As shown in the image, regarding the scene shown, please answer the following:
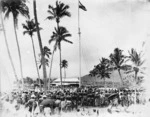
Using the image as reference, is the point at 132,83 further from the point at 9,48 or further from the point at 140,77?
the point at 9,48

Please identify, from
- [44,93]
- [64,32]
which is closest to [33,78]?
[44,93]

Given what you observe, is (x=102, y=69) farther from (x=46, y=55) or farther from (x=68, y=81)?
(x=46, y=55)

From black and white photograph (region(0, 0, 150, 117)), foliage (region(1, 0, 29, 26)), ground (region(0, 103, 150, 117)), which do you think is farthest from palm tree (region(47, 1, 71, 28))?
ground (region(0, 103, 150, 117))

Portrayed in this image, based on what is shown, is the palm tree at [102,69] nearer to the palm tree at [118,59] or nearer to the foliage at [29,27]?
the palm tree at [118,59]

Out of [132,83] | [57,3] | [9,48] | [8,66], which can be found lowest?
[132,83]

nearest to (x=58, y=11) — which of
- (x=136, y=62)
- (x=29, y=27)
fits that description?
(x=29, y=27)

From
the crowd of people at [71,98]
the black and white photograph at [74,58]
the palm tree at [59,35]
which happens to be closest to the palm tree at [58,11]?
the black and white photograph at [74,58]

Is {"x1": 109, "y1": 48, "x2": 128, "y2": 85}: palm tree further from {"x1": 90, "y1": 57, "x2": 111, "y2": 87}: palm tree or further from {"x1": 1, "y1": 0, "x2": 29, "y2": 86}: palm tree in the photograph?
{"x1": 1, "y1": 0, "x2": 29, "y2": 86}: palm tree
